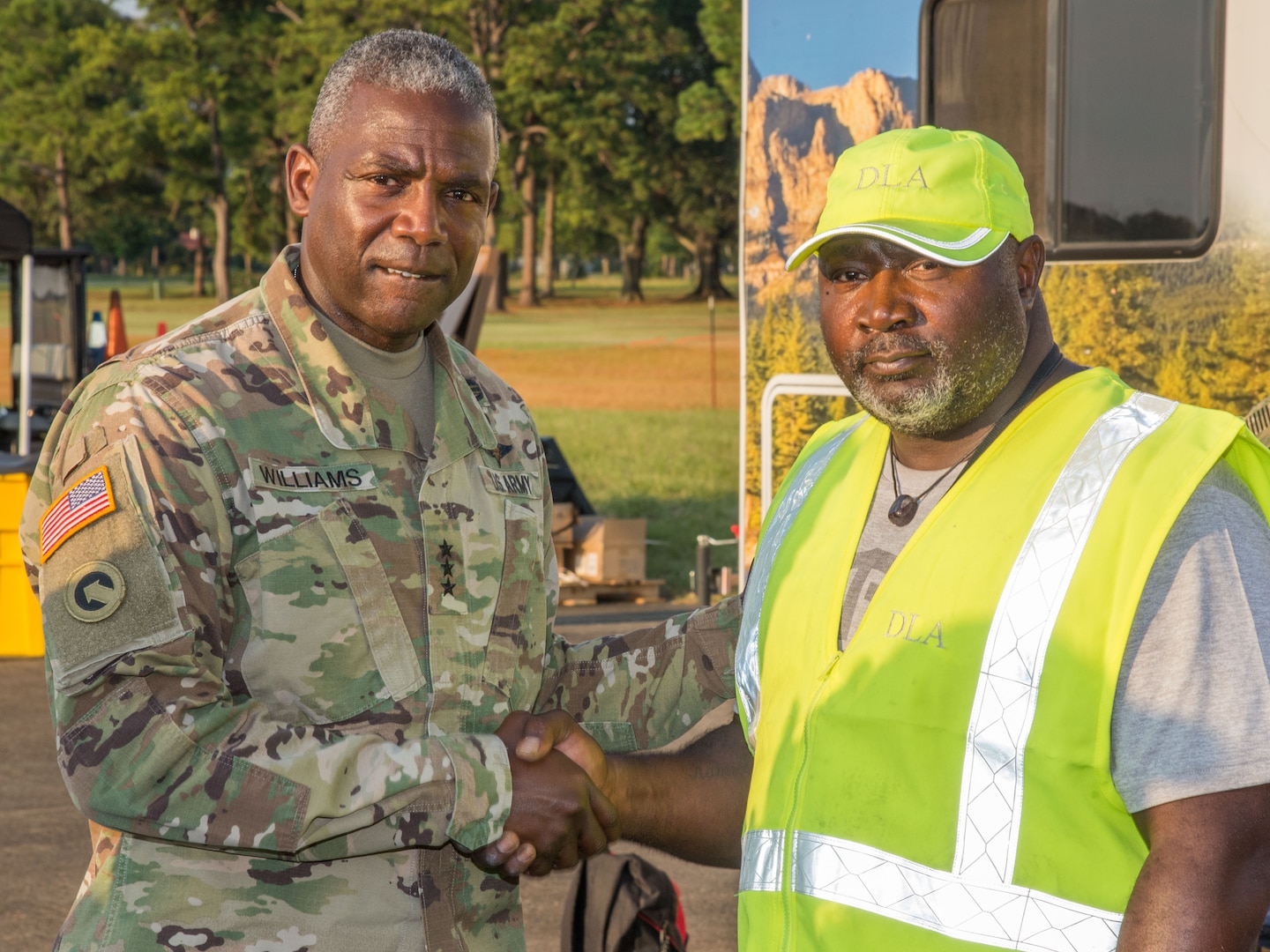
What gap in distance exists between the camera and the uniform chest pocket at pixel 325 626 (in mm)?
2248

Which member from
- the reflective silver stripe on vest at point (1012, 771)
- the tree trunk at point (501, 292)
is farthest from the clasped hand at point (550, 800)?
the tree trunk at point (501, 292)

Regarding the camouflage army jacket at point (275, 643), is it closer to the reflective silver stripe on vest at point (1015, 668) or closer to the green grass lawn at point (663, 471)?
the reflective silver stripe on vest at point (1015, 668)

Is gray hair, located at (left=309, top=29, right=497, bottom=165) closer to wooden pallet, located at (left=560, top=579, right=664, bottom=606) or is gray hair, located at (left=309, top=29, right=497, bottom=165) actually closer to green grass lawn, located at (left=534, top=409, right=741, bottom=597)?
wooden pallet, located at (left=560, top=579, right=664, bottom=606)

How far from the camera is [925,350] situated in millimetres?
2076

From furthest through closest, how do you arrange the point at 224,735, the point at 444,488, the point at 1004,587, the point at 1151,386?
the point at 1151,386
the point at 444,488
the point at 224,735
the point at 1004,587

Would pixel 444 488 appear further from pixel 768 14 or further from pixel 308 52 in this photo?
pixel 308 52

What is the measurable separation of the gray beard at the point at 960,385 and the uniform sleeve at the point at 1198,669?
1.29 ft

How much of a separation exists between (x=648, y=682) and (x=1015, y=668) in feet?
3.97

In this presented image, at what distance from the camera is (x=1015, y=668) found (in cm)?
180

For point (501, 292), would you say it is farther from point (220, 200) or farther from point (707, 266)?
point (220, 200)

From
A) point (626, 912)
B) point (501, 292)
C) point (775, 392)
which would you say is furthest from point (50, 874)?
point (501, 292)

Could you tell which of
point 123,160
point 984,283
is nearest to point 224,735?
point 984,283

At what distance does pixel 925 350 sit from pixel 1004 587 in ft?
1.34

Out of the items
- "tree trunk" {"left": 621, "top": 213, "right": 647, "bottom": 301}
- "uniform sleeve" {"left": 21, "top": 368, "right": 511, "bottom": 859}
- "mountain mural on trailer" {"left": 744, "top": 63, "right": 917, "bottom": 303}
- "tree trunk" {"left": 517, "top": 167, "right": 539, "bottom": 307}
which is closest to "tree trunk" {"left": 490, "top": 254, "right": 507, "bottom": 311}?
"tree trunk" {"left": 517, "top": 167, "right": 539, "bottom": 307}
